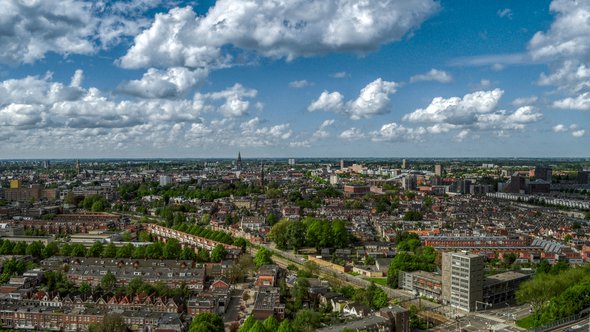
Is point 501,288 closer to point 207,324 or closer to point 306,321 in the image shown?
point 306,321

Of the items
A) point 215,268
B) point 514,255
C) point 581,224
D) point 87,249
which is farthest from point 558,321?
point 581,224

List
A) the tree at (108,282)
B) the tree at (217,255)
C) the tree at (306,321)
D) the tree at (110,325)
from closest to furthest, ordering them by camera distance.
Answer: the tree at (306,321)
the tree at (110,325)
the tree at (108,282)
the tree at (217,255)

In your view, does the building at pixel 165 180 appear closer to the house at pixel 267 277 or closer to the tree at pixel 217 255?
the tree at pixel 217 255

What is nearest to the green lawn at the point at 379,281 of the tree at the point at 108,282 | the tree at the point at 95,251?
the tree at the point at 108,282

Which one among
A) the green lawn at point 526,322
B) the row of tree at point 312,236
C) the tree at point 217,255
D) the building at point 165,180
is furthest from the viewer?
the building at point 165,180

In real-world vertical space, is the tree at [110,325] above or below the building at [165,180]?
below

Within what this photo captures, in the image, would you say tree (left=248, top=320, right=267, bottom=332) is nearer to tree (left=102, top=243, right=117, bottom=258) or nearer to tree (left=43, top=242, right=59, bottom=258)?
tree (left=102, top=243, right=117, bottom=258)

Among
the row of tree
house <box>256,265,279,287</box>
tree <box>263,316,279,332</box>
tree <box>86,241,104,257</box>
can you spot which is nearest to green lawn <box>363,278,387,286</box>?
house <box>256,265,279,287</box>
